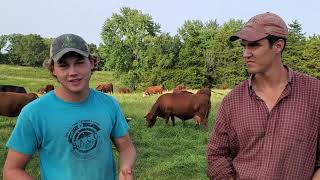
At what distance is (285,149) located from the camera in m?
2.95

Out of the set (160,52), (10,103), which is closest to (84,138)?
(10,103)

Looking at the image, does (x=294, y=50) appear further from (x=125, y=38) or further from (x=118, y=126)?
(x=118, y=126)

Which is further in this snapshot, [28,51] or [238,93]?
[28,51]

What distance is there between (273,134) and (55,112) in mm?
1358

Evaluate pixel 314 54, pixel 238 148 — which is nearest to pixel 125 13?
pixel 314 54

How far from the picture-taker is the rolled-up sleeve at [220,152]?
320 centimetres

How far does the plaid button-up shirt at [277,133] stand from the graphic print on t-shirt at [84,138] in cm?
88

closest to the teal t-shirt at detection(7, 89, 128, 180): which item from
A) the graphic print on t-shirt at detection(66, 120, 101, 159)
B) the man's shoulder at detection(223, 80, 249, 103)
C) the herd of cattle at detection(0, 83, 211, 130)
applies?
the graphic print on t-shirt at detection(66, 120, 101, 159)

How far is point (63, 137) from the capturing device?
279 centimetres

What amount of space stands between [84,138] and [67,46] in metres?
0.56

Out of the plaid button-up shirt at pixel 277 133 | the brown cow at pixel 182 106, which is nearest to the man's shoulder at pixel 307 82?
the plaid button-up shirt at pixel 277 133

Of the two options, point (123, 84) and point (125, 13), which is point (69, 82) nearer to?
point (123, 84)

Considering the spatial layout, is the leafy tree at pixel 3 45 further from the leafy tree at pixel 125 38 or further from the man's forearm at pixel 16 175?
the man's forearm at pixel 16 175

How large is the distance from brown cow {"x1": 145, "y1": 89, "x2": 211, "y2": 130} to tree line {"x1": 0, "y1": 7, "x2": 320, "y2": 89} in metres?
44.6
